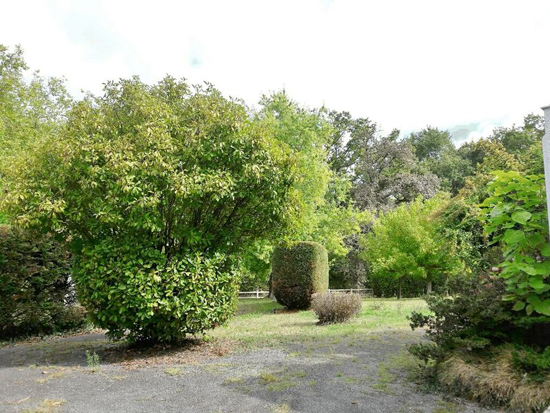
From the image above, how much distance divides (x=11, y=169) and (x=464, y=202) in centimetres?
1203

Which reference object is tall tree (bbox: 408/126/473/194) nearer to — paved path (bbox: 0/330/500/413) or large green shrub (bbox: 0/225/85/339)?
large green shrub (bbox: 0/225/85/339)

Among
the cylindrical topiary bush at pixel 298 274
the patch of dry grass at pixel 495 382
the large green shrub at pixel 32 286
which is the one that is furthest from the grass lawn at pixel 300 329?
the large green shrub at pixel 32 286

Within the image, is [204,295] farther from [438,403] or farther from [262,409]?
[438,403]

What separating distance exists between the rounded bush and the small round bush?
12.9ft

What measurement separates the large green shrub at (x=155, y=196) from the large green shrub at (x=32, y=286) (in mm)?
2892

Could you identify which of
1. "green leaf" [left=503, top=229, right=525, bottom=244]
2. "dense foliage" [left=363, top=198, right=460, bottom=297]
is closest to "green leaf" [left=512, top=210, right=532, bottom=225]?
"green leaf" [left=503, top=229, right=525, bottom=244]

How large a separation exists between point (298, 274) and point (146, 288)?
28.2 feet

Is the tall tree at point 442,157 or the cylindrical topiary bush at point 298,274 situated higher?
the tall tree at point 442,157

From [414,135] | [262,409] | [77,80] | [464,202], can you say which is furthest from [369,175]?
[262,409]

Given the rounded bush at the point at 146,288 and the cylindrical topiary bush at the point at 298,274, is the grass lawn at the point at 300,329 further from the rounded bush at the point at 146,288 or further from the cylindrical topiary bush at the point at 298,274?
the cylindrical topiary bush at the point at 298,274

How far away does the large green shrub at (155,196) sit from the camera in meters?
6.10

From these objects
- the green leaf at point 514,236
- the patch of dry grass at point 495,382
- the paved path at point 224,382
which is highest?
the green leaf at point 514,236

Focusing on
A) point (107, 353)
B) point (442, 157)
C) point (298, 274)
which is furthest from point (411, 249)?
point (442, 157)

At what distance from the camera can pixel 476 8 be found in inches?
205
